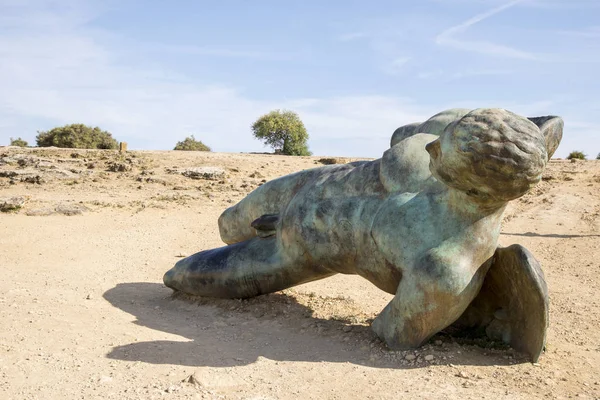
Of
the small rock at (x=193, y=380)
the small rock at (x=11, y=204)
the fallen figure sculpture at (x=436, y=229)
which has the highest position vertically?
the fallen figure sculpture at (x=436, y=229)

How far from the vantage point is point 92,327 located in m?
4.93

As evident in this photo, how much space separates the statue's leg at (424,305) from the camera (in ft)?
13.4

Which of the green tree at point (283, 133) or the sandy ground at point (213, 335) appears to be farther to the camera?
the green tree at point (283, 133)

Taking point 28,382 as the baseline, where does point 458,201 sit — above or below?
above

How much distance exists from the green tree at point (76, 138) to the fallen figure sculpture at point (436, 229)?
22.7 metres

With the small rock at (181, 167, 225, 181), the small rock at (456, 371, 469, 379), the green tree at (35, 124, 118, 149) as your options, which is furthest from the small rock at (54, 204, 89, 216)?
the green tree at (35, 124, 118, 149)

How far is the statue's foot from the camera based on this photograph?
162 inches

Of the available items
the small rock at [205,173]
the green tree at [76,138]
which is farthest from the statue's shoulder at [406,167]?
the green tree at [76,138]

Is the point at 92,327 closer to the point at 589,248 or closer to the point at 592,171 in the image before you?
the point at 589,248

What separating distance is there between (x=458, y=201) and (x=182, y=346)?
218 centimetres

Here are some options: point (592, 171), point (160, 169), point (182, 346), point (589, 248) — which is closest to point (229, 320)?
point (182, 346)

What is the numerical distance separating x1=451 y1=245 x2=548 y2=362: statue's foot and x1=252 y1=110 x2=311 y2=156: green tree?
25577mm

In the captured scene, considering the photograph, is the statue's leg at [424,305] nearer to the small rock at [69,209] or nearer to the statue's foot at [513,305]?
the statue's foot at [513,305]

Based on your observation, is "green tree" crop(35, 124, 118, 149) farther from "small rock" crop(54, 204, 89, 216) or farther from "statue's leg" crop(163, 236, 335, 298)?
"statue's leg" crop(163, 236, 335, 298)
